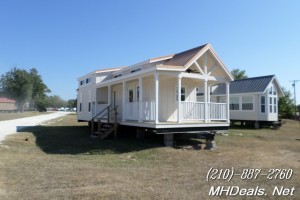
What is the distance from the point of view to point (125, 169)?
8953 millimetres

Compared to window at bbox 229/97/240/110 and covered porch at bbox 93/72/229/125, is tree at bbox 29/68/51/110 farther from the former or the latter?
covered porch at bbox 93/72/229/125

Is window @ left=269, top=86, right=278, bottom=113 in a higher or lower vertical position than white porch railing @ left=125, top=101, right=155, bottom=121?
higher

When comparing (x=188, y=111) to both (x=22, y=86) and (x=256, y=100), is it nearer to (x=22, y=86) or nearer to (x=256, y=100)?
(x=256, y=100)

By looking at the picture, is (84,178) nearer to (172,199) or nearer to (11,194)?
(11,194)

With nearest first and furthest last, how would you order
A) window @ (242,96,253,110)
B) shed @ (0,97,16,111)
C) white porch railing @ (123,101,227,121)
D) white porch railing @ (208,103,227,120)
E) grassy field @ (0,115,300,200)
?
grassy field @ (0,115,300,200), white porch railing @ (123,101,227,121), white porch railing @ (208,103,227,120), window @ (242,96,253,110), shed @ (0,97,16,111)

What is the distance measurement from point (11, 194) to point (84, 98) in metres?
16.9

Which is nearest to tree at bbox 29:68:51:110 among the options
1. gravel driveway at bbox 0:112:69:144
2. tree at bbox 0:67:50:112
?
tree at bbox 0:67:50:112

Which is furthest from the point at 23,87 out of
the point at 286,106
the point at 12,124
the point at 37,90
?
the point at 286,106

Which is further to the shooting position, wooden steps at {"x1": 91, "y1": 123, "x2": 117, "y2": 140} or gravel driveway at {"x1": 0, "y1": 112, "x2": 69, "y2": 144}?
gravel driveway at {"x1": 0, "y1": 112, "x2": 69, "y2": 144}

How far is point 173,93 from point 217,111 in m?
2.62

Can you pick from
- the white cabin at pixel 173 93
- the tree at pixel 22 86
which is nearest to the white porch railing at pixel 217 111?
the white cabin at pixel 173 93

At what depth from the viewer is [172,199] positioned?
6020 millimetres

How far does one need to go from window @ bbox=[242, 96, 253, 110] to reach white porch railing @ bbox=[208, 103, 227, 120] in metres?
13.1

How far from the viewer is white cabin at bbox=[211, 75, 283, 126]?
2636 cm
